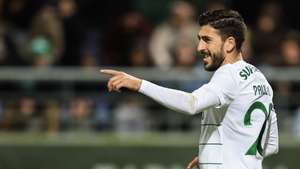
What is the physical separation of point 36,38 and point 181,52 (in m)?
1.86

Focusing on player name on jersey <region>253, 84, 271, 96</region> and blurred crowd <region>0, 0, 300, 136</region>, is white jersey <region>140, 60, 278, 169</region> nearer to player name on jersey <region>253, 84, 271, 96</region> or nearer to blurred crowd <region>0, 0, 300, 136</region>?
player name on jersey <region>253, 84, 271, 96</region>

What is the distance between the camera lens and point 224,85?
604 cm

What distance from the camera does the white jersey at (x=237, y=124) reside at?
6.17 meters

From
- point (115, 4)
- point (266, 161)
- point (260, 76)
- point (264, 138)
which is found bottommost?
point (266, 161)

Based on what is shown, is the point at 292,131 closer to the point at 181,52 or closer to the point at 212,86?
the point at 181,52

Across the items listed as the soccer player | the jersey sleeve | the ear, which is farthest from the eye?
the jersey sleeve

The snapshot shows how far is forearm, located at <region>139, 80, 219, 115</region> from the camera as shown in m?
5.92

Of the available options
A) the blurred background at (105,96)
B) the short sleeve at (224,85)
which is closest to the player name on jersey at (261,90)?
the short sleeve at (224,85)

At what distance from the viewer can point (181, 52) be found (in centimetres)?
1185

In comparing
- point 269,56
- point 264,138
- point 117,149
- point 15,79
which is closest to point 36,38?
point 15,79

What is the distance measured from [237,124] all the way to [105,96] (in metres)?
5.40

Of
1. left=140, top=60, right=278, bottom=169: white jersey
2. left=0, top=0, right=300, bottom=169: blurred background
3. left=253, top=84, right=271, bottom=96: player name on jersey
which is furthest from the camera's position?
left=0, top=0, right=300, bottom=169: blurred background

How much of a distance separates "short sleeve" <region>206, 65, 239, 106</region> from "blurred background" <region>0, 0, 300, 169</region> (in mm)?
5235

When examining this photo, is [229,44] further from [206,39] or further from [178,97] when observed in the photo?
[178,97]
